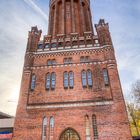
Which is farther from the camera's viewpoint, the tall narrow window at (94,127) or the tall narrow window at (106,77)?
the tall narrow window at (106,77)

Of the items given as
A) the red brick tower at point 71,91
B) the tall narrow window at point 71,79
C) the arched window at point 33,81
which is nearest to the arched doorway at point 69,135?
the red brick tower at point 71,91

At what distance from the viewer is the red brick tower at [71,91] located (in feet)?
51.3

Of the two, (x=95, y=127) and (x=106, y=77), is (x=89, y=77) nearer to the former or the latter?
(x=106, y=77)

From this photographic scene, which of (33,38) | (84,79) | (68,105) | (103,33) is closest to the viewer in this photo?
(68,105)

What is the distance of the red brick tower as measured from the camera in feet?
51.3

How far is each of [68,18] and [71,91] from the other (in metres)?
14.0

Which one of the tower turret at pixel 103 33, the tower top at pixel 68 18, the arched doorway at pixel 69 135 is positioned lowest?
the arched doorway at pixel 69 135

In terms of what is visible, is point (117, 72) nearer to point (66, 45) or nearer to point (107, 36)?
point (107, 36)

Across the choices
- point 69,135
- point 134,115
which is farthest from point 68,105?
point 134,115

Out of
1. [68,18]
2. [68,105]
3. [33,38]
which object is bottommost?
[68,105]

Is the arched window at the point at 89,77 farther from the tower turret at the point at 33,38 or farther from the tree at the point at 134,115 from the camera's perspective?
the tree at the point at 134,115

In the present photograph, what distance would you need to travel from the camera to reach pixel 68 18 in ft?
86.4

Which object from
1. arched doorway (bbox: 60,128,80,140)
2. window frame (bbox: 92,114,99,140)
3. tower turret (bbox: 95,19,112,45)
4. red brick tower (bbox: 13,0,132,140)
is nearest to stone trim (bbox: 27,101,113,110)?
red brick tower (bbox: 13,0,132,140)

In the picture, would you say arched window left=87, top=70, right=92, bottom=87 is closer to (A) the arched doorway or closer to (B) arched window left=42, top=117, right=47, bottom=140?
(A) the arched doorway
